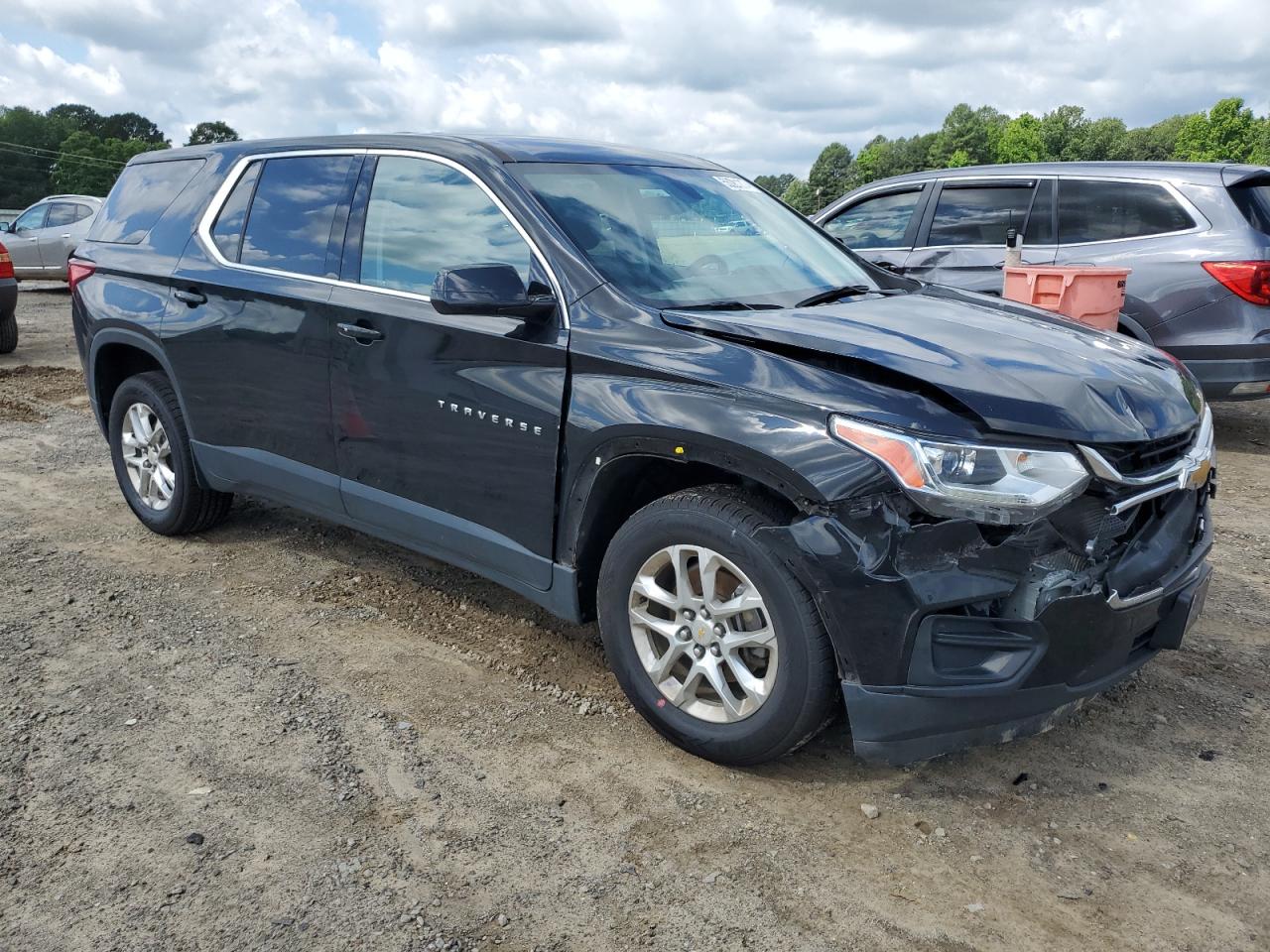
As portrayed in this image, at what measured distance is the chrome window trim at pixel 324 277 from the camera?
11.4ft

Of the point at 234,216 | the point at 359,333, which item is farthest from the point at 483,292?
the point at 234,216

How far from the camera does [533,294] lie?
134 inches

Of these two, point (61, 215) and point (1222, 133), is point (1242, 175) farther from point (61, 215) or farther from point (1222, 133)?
point (1222, 133)

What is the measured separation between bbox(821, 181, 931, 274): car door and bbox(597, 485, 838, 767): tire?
17.6ft

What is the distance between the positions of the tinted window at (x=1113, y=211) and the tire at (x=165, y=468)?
18.9ft

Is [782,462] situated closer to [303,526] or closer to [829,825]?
[829,825]

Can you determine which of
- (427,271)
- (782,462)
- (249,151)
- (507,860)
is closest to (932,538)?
(782,462)

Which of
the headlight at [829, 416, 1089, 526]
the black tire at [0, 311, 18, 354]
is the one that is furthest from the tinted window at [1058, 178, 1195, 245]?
the black tire at [0, 311, 18, 354]

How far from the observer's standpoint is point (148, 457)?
→ 5180 mm

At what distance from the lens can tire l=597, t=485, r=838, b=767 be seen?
285cm

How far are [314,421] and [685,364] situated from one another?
1752 mm

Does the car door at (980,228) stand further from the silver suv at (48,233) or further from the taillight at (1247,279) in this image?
the silver suv at (48,233)

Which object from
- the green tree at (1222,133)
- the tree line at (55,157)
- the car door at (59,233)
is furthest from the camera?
the green tree at (1222,133)

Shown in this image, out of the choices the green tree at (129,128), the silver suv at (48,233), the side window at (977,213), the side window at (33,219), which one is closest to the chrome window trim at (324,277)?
the side window at (977,213)
